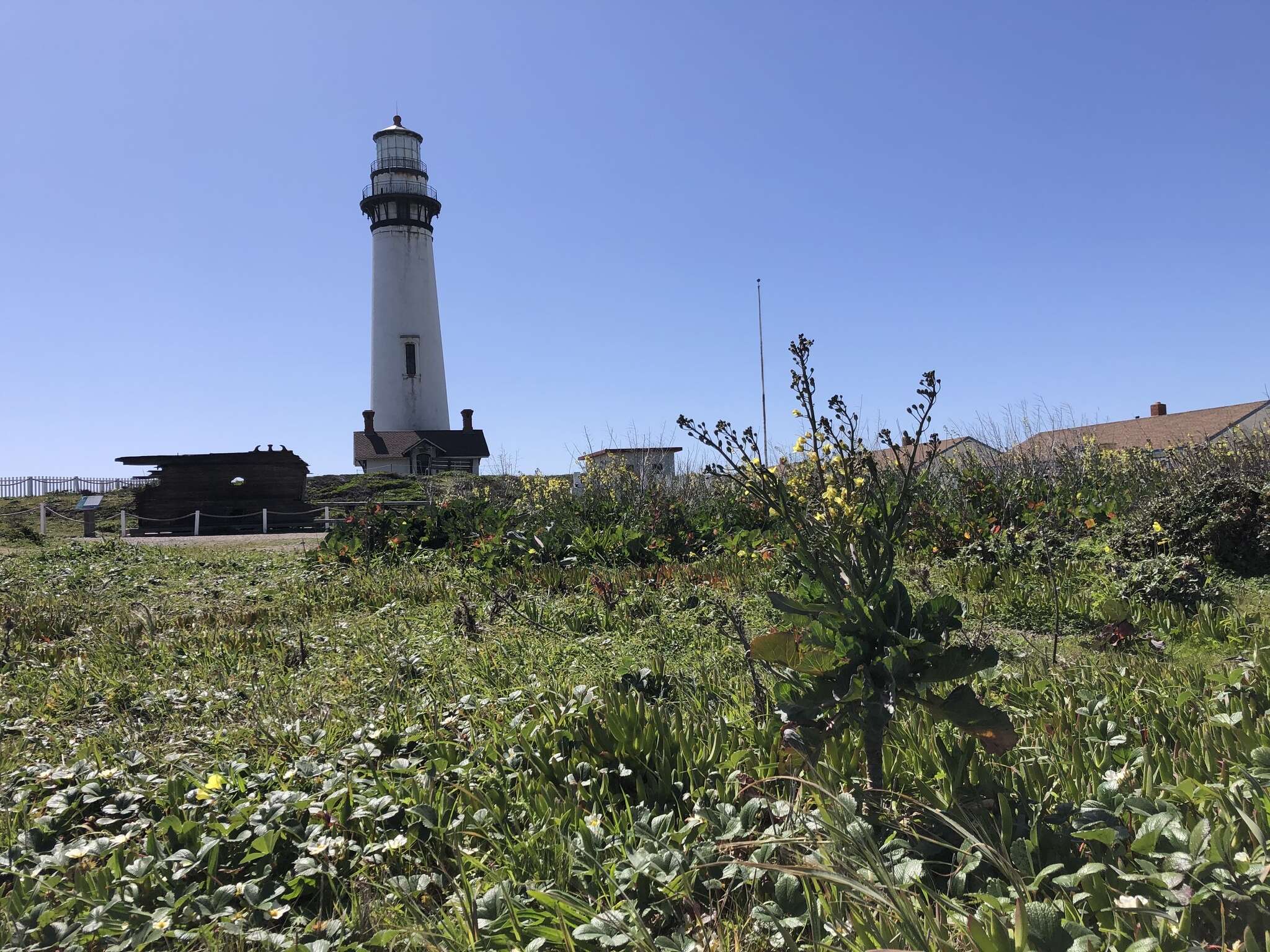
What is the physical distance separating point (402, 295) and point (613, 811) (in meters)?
33.8

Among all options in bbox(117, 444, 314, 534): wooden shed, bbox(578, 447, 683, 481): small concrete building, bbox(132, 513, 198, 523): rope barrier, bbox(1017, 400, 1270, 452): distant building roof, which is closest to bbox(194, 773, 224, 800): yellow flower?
bbox(578, 447, 683, 481): small concrete building

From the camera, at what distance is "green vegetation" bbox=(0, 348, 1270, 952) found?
1.84m

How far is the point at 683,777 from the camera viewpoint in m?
A: 2.67

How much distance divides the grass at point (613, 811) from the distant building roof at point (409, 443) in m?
30.5

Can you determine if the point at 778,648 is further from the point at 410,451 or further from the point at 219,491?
the point at 410,451

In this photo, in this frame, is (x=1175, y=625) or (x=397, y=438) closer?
→ (x=1175, y=625)

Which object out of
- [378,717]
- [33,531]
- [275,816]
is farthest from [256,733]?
[33,531]

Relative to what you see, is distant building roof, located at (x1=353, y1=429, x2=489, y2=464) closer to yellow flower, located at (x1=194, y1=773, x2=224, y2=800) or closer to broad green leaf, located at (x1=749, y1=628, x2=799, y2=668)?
yellow flower, located at (x1=194, y1=773, x2=224, y2=800)

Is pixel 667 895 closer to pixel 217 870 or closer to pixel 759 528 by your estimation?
pixel 217 870

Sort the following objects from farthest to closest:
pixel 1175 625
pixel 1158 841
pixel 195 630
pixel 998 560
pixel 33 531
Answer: pixel 33 531 → pixel 998 560 → pixel 195 630 → pixel 1175 625 → pixel 1158 841

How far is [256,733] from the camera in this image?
11.4 ft

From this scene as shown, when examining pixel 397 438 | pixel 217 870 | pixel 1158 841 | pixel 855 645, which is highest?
pixel 397 438

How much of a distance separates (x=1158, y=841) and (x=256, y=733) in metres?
3.29

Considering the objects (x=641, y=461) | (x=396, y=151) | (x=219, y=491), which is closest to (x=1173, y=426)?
(x=641, y=461)
